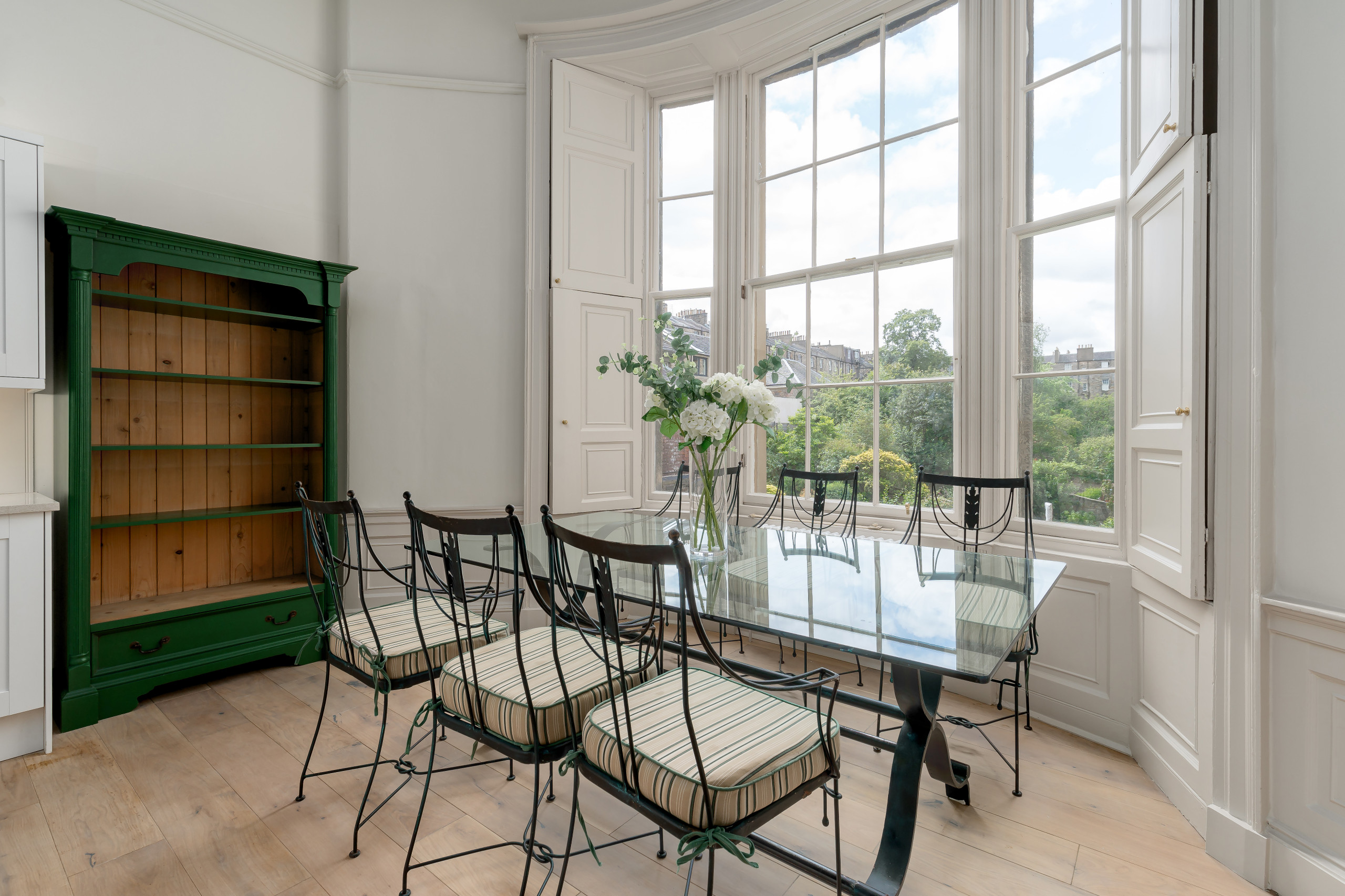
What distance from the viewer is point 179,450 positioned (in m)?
3.13

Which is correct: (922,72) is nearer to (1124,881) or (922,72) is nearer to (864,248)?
(864,248)

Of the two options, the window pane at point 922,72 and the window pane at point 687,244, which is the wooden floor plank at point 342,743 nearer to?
the window pane at point 687,244

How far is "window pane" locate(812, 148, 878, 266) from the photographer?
130 inches

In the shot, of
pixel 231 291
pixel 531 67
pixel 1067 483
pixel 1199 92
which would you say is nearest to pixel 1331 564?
pixel 1067 483

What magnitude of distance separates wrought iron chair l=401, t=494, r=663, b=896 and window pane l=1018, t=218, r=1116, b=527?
6.42 feet

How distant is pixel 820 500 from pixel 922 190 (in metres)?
1.61

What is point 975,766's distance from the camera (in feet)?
7.40

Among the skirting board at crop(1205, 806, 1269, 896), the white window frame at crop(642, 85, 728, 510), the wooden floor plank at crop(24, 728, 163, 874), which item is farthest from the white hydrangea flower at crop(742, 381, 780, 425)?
the wooden floor plank at crop(24, 728, 163, 874)

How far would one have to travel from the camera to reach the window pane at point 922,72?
9.98 feet

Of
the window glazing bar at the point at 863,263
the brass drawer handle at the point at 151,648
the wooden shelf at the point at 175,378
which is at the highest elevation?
the window glazing bar at the point at 863,263

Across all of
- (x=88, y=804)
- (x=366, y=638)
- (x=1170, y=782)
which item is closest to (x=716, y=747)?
(x=366, y=638)

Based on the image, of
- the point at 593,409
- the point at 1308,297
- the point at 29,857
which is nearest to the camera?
the point at 1308,297

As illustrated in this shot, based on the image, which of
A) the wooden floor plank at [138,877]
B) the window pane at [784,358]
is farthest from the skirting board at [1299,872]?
the wooden floor plank at [138,877]

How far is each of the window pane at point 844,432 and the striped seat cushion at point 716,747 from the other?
2.00m
